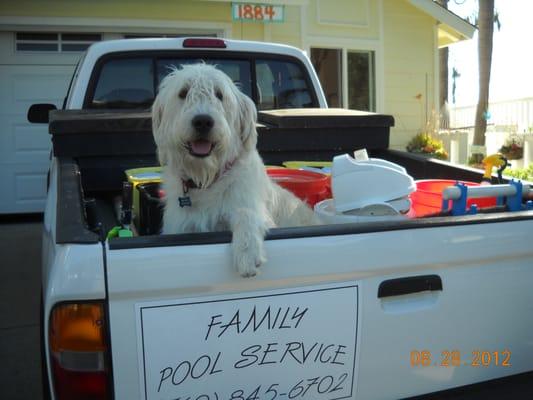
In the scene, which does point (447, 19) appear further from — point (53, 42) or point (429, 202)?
point (429, 202)

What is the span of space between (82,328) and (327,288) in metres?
0.80

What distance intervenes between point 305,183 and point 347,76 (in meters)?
9.61

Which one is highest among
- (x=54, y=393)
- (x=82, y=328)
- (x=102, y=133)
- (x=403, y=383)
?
(x=102, y=133)

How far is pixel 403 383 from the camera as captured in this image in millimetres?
2064

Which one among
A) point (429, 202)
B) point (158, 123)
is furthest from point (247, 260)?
point (429, 202)

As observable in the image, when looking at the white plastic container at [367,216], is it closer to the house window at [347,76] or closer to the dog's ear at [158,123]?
the dog's ear at [158,123]

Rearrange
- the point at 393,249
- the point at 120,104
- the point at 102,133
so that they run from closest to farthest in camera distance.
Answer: the point at 393,249 → the point at 102,133 → the point at 120,104

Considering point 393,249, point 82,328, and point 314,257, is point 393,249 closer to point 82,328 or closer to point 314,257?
point 314,257

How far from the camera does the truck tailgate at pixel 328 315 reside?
1733 mm

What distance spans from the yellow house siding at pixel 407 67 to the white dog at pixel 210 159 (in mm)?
10759

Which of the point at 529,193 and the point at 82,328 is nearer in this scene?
the point at 82,328

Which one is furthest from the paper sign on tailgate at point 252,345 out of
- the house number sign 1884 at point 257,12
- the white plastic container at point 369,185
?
the house number sign 1884 at point 257,12

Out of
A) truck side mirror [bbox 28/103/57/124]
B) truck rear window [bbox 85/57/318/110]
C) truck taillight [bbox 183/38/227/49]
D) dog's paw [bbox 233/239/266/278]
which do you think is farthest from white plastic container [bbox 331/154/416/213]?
truck side mirror [bbox 28/103/57/124]

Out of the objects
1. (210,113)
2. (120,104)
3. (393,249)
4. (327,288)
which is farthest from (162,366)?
(120,104)
